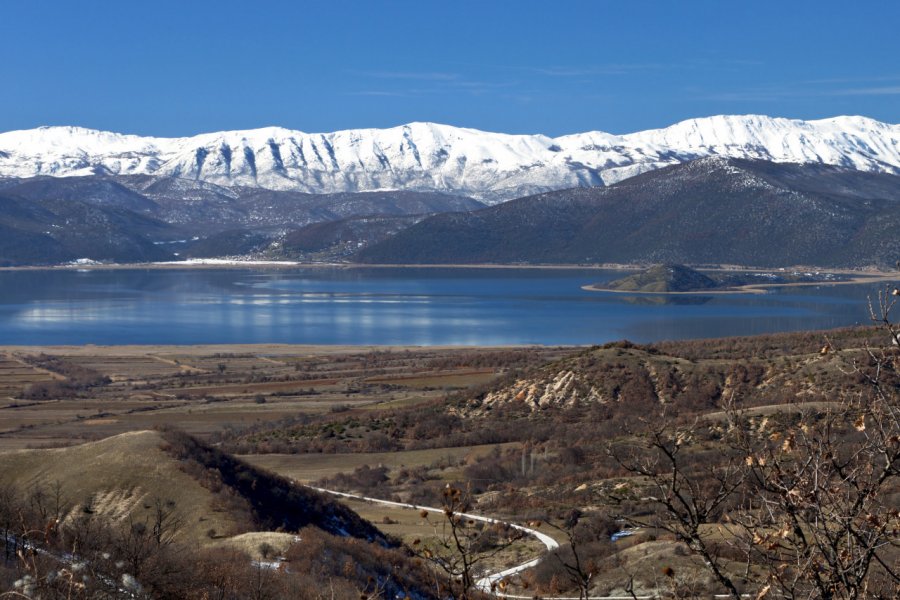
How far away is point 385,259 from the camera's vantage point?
198m

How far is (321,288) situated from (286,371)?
73.1m

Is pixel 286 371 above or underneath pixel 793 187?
underneath

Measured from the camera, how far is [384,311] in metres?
100

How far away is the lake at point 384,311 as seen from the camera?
7819 centimetres

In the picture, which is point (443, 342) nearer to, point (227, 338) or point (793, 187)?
point (227, 338)

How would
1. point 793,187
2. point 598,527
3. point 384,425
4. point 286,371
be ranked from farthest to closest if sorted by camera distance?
point 793,187 < point 286,371 < point 384,425 < point 598,527

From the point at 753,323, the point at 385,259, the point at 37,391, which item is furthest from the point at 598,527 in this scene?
the point at 385,259

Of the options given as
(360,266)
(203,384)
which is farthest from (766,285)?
(203,384)

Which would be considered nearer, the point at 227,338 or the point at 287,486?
the point at 287,486

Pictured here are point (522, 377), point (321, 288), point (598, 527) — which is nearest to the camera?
point (598, 527)

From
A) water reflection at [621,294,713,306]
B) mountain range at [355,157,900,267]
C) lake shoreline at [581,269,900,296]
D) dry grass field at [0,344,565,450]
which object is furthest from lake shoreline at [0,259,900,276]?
dry grass field at [0,344,565,450]

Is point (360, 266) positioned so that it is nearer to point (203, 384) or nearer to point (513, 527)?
point (203, 384)

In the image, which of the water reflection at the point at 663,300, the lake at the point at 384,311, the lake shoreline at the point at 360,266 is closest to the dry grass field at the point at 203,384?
the lake at the point at 384,311

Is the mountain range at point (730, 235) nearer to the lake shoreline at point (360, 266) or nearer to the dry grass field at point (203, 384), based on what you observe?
the lake shoreline at point (360, 266)
